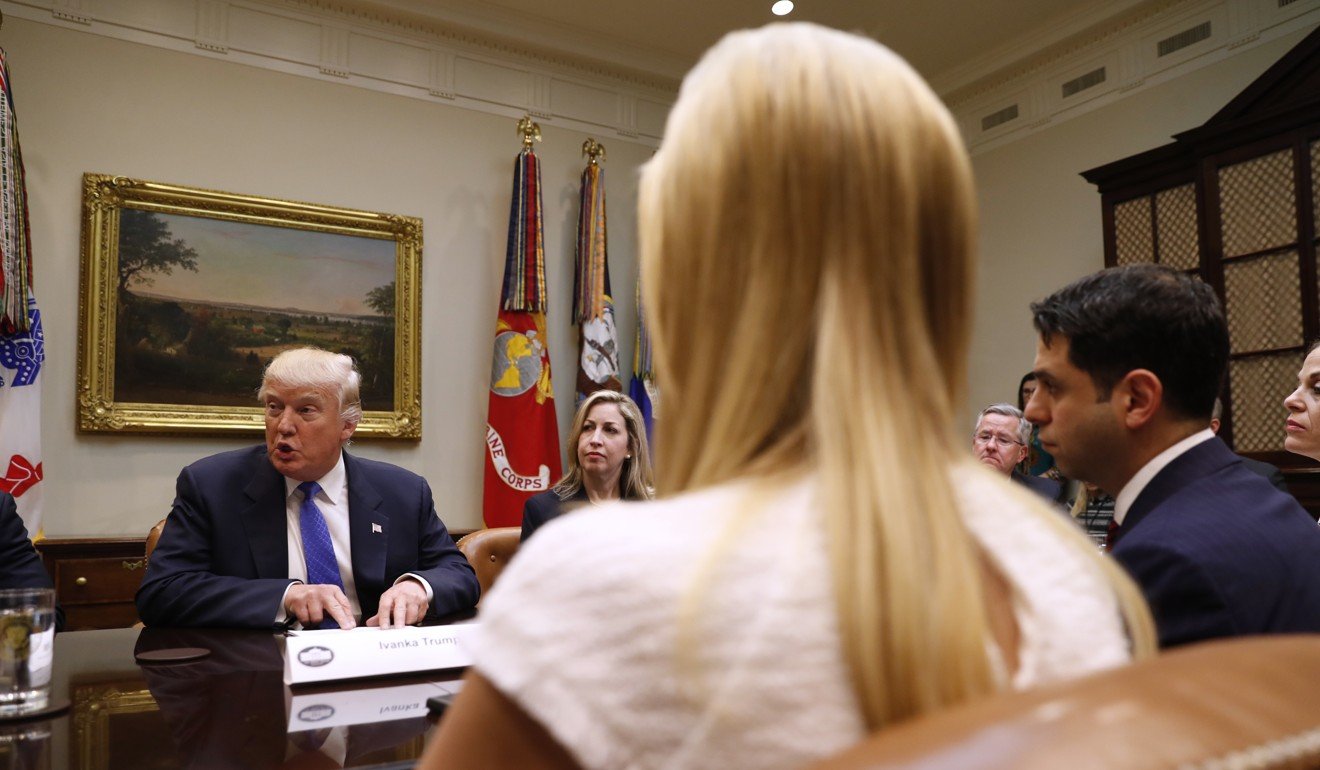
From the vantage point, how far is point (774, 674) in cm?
60

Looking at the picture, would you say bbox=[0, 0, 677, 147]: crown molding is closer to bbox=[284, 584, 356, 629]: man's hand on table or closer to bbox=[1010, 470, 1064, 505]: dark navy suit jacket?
bbox=[1010, 470, 1064, 505]: dark navy suit jacket

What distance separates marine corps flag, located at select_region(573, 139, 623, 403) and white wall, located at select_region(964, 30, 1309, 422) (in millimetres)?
2294

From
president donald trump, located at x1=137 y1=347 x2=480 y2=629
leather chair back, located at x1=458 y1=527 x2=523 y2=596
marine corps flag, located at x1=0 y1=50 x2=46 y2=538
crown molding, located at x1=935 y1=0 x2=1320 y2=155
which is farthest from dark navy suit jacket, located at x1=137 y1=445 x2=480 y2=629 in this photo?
crown molding, located at x1=935 y1=0 x2=1320 y2=155

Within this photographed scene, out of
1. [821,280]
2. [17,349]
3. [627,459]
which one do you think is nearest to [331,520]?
[627,459]

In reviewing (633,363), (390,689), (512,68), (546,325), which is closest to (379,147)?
(512,68)

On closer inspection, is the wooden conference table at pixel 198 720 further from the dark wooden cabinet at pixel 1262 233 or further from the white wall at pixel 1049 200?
the white wall at pixel 1049 200

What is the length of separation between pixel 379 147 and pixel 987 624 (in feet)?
20.0

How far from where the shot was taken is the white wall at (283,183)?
5.19 metres

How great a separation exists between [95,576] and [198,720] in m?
3.78

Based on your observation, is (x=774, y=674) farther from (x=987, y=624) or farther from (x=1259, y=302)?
(x=1259, y=302)

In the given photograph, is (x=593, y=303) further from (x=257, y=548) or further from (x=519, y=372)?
(x=257, y=548)

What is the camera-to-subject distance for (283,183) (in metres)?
5.86

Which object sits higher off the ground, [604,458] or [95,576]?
[604,458]

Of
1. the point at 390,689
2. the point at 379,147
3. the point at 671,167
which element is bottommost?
the point at 390,689
